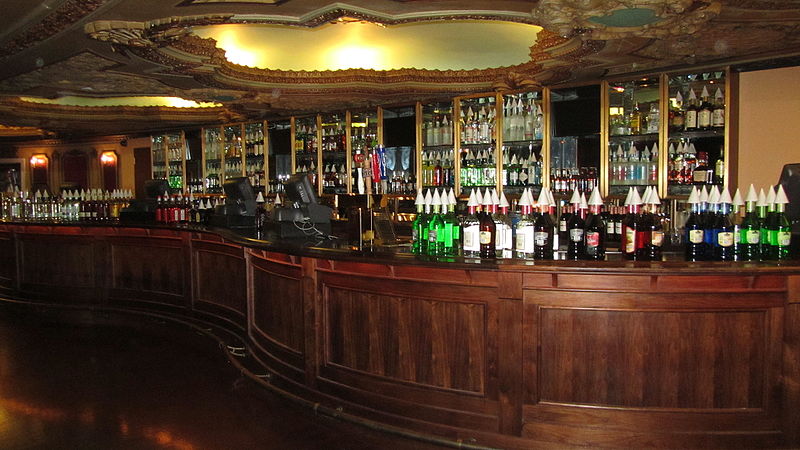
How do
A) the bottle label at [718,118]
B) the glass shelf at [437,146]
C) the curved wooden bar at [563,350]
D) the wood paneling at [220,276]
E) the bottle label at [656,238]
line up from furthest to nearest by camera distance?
the glass shelf at [437,146]
the bottle label at [718,118]
the wood paneling at [220,276]
the bottle label at [656,238]
the curved wooden bar at [563,350]

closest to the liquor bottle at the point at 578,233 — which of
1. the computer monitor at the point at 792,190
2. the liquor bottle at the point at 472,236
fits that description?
the liquor bottle at the point at 472,236

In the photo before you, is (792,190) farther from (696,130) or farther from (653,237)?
(696,130)

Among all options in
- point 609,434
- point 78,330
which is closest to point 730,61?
point 609,434

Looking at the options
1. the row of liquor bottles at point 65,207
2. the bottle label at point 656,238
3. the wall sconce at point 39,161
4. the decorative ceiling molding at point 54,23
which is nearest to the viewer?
the bottle label at point 656,238

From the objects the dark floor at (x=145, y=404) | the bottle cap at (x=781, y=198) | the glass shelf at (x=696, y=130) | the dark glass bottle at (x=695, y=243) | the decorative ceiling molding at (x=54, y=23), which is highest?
the decorative ceiling molding at (x=54, y=23)

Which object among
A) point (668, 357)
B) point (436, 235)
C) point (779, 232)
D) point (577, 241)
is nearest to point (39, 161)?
point (436, 235)

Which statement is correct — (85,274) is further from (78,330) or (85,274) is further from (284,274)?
(284,274)

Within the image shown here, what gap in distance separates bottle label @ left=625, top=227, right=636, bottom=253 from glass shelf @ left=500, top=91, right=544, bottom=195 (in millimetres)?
3888

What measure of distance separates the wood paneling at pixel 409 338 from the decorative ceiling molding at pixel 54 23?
273cm

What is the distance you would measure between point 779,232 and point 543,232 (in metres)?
1.29

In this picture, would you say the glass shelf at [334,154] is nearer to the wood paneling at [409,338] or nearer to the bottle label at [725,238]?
the wood paneling at [409,338]

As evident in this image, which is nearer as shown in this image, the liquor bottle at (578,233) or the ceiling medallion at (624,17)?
the liquor bottle at (578,233)

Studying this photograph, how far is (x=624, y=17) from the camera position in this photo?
4.45 metres

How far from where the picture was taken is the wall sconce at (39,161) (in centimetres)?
1404
